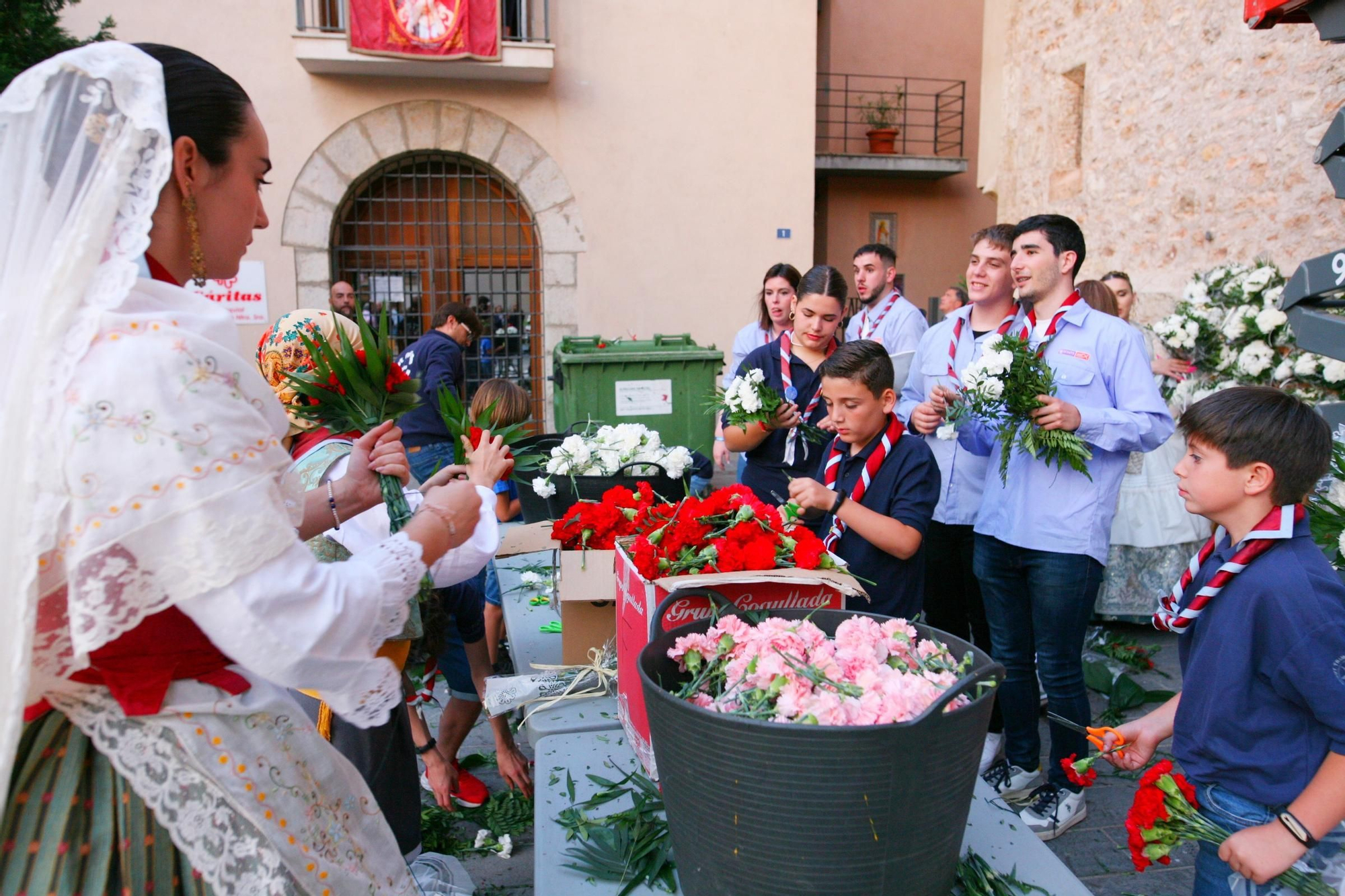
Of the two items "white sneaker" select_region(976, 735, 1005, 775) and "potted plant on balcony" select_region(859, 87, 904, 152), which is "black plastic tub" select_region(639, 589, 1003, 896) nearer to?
"white sneaker" select_region(976, 735, 1005, 775)

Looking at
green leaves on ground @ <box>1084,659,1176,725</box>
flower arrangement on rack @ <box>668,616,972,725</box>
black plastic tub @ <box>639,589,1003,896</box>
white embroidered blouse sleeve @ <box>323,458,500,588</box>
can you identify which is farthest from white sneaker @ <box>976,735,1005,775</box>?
white embroidered blouse sleeve @ <box>323,458,500,588</box>

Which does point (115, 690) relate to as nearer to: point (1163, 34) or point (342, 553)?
point (342, 553)

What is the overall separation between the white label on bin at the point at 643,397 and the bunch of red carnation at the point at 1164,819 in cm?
599

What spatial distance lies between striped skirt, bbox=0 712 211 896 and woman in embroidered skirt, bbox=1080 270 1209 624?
478 centimetres

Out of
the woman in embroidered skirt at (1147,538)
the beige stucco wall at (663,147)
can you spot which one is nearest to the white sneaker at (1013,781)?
the woman in embroidered skirt at (1147,538)

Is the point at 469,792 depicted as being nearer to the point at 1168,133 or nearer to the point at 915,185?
the point at 1168,133

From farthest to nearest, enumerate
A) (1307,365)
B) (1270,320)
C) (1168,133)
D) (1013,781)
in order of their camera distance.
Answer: (1168,133), (1270,320), (1307,365), (1013,781)

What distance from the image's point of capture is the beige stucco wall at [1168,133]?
6.22 meters

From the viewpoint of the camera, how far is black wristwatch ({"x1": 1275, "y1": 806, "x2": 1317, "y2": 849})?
1.66m

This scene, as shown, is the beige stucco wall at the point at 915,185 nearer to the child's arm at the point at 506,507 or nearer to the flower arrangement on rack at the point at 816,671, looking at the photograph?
the child's arm at the point at 506,507

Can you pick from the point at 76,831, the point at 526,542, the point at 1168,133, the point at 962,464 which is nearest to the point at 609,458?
the point at 526,542

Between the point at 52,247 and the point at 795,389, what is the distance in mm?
2915

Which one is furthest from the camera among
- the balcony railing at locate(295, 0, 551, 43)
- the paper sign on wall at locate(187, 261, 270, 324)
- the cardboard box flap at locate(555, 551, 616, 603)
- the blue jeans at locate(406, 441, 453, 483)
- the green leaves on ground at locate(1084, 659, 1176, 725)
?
the paper sign on wall at locate(187, 261, 270, 324)

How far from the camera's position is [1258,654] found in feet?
5.93
